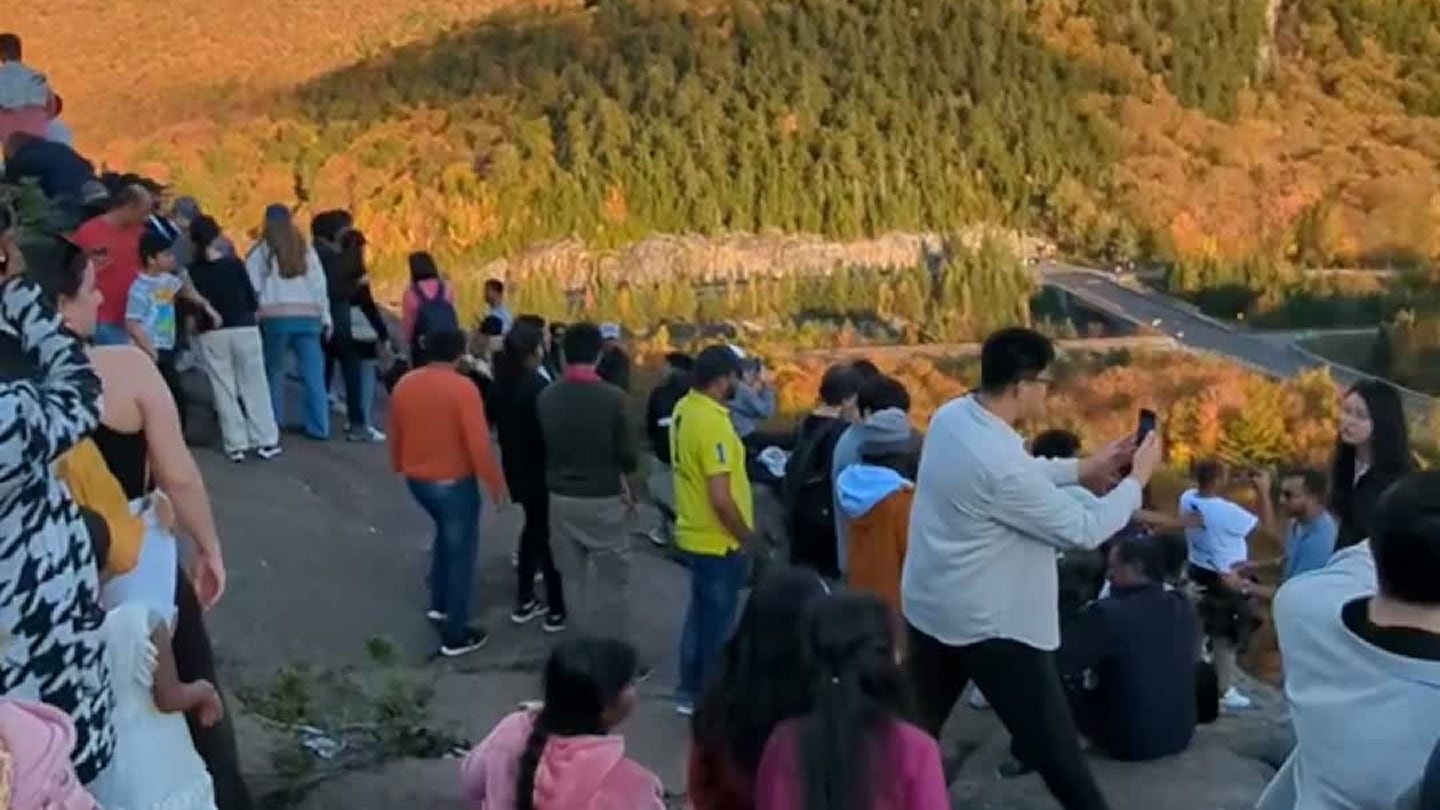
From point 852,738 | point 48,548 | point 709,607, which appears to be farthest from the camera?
point 709,607

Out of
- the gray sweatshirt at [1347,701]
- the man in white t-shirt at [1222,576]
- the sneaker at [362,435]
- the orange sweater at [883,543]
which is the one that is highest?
the gray sweatshirt at [1347,701]

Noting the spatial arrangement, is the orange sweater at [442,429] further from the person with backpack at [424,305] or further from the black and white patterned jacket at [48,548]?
the black and white patterned jacket at [48,548]

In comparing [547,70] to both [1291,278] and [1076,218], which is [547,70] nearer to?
[1076,218]

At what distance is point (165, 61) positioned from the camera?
45.2 meters

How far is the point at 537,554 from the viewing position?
823 centimetres

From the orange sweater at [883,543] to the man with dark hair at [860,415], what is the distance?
0.07m

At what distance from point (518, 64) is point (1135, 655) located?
3422cm

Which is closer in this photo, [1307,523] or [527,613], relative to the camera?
[1307,523]

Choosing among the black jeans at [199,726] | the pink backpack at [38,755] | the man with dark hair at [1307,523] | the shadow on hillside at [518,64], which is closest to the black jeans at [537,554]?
the man with dark hair at [1307,523]

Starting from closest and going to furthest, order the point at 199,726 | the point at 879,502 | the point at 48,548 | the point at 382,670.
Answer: the point at 48,548 < the point at 199,726 < the point at 879,502 < the point at 382,670

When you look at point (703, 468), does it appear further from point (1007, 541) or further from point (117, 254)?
point (117, 254)

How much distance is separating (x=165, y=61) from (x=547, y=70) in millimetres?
11541

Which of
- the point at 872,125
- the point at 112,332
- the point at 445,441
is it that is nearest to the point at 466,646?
the point at 445,441

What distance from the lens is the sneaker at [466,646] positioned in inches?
318
